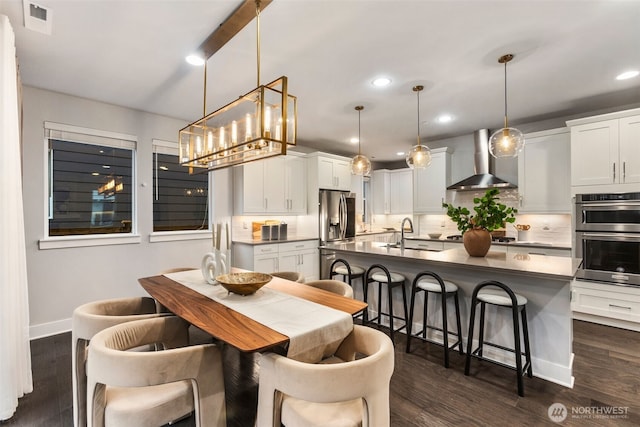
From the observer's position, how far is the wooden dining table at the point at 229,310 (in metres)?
1.38

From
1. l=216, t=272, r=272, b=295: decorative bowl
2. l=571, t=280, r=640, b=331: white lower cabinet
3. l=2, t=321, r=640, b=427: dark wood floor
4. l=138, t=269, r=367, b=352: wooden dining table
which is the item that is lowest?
l=2, t=321, r=640, b=427: dark wood floor

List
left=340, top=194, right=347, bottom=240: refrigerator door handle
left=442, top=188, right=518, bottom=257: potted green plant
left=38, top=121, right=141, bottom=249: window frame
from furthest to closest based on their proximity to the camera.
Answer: left=340, top=194, right=347, bottom=240: refrigerator door handle
left=38, top=121, right=141, bottom=249: window frame
left=442, top=188, right=518, bottom=257: potted green plant

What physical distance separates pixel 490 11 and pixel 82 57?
336 centimetres

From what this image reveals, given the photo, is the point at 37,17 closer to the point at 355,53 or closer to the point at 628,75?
the point at 355,53

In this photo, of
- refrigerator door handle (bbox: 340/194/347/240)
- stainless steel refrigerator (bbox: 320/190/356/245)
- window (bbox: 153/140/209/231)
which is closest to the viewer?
window (bbox: 153/140/209/231)

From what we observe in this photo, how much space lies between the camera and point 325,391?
1.16 metres

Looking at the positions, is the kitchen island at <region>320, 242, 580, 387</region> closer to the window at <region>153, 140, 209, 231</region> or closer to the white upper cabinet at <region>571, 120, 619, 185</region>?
the white upper cabinet at <region>571, 120, 619, 185</region>

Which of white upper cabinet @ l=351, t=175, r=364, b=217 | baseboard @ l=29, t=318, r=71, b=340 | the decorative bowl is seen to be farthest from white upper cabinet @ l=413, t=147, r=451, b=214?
baseboard @ l=29, t=318, r=71, b=340

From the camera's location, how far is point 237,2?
1966mm

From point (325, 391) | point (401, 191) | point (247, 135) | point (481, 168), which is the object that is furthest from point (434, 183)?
point (325, 391)

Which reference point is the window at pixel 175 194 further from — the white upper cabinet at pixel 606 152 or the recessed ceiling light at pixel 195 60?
the white upper cabinet at pixel 606 152

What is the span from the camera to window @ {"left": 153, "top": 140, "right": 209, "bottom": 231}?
418 cm

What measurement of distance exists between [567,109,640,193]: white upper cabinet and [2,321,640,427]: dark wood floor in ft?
6.14

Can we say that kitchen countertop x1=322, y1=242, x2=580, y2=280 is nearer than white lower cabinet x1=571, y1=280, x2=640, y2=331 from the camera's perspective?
Yes
